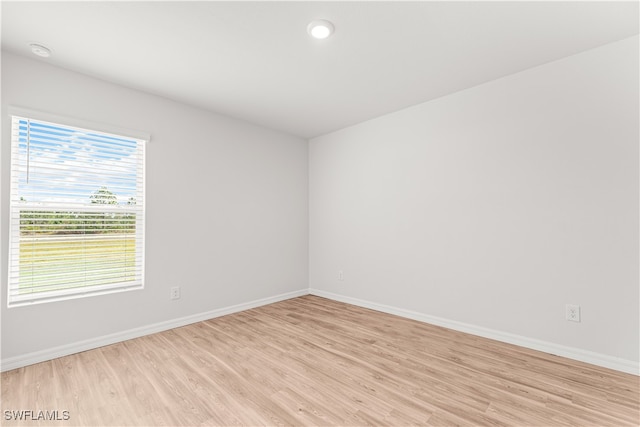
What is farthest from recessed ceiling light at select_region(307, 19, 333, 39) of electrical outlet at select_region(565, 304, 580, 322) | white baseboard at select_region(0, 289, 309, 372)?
white baseboard at select_region(0, 289, 309, 372)

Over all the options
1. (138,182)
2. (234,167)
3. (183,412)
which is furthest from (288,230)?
(183,412)

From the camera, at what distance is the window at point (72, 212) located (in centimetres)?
234

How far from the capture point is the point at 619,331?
7.13 feet

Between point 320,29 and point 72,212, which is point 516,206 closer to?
point 320,29

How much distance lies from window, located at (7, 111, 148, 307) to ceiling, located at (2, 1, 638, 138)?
66 cm

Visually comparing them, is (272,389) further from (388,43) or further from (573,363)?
(388,43)

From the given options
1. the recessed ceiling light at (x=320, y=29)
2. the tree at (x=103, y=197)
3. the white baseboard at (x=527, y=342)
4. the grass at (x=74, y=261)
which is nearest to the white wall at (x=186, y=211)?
the grass at (x=74, y=261)

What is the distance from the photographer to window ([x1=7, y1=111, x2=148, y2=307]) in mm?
2338

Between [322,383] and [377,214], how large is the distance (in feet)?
7.23

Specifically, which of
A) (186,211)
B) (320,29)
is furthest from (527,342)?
(186,211)

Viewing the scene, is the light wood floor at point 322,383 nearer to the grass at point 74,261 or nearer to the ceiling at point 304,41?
the grass at point 74,261

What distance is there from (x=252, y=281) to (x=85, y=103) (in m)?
2.56

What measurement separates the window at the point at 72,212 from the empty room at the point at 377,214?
15mm

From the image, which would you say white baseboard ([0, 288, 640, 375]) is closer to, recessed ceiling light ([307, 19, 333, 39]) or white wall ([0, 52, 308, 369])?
white wall ([0, 52, 308, 369])
